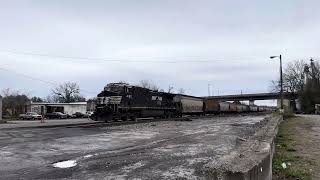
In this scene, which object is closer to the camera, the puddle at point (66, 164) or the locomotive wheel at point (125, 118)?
the puddle at point (66, 164)

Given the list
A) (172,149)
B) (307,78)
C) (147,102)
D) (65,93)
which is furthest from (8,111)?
(172,149)

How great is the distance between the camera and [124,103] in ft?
128

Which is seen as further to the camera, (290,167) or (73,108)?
(73,108)

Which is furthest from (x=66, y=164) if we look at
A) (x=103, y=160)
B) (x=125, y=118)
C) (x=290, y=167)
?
(x=125, y=118)

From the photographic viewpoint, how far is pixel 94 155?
1337 centimetres

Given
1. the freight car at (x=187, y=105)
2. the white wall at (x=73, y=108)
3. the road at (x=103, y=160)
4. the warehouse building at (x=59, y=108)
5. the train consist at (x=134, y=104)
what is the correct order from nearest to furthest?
the road at (x=103, y=160), the train consist at (x=134, y=104), the freight car at (x=187, y=105), the white wall at (x=73, y=108), the warehouse building at (x=59, y=108)

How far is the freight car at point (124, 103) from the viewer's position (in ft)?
124

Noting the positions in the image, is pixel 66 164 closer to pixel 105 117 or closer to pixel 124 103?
pixel 105 117

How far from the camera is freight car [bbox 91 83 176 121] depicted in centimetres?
3788

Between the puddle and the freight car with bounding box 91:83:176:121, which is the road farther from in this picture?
the freight car with bounding box 91:83:176:121

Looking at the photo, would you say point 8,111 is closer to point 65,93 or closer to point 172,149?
point 65,93

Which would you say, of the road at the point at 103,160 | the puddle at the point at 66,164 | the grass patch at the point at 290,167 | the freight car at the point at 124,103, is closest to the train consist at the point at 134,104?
the freight car at the point at 124,103

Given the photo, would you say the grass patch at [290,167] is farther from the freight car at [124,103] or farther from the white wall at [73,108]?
the white wall at [73,108]

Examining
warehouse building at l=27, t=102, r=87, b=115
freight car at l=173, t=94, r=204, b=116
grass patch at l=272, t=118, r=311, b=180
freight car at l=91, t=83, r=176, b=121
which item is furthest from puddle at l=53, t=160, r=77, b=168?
warehouse building at l=27, t=102, r=87, b=115
